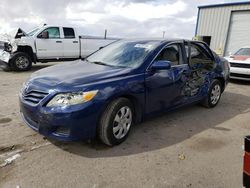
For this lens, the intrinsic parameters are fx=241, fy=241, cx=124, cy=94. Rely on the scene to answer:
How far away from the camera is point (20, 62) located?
9.69m

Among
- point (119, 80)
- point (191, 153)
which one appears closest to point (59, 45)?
point (119, 80)

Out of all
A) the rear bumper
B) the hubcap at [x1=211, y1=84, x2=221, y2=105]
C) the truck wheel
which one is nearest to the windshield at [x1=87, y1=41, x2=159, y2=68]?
the hubcap at [x1=211, y1=84, x2=221, y2=105]

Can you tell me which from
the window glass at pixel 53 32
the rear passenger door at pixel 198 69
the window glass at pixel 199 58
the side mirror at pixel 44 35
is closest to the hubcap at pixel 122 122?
the rear passenger door at pixel 198 69

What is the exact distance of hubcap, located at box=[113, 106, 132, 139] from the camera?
3.43 meters

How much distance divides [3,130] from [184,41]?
362 cm

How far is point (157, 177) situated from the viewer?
2863 millimetres

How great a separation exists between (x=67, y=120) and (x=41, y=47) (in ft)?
26.2

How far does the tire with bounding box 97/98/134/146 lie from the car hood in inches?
16.1

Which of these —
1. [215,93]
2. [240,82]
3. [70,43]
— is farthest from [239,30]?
[215,93]

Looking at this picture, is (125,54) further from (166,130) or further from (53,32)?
(53,32)

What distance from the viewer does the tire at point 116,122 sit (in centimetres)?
328

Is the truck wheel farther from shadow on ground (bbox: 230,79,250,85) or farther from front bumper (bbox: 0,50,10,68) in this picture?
shadow on ground (bbox: 230,79,250,85)

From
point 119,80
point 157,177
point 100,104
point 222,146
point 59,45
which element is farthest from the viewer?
point 59,45

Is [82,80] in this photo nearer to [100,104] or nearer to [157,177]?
[100,104]
